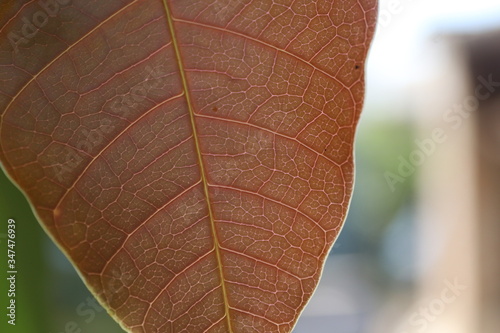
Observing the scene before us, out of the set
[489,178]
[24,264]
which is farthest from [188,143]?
[489,178]

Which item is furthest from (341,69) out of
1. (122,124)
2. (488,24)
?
(488,24)

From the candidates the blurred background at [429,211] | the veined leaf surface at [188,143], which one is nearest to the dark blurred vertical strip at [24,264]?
the veined leaf surface at [188,143]

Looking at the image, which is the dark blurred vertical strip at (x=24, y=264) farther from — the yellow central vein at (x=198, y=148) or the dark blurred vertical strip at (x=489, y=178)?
the dark blurred vertical strip at (x=489, y=178)

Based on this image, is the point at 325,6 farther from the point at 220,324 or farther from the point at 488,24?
the point at 488,24

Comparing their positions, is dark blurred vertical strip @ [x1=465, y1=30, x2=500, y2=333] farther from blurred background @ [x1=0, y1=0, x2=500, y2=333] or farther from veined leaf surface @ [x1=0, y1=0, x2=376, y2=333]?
veined leaf surface @ [x1=0, y1=0, x2=376, y2=333]

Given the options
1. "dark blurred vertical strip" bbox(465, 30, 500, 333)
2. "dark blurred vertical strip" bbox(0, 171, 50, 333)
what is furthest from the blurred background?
"dark blurred vertical strip" bbox(0, 171, 50, 333)
